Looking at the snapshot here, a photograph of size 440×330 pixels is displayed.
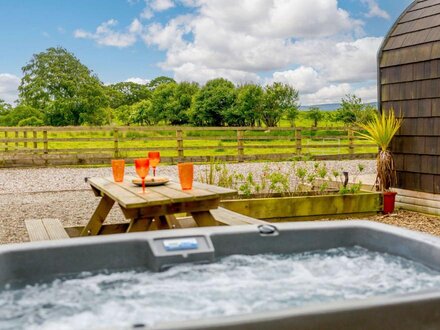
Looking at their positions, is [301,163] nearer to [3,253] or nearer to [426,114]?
[426,114]

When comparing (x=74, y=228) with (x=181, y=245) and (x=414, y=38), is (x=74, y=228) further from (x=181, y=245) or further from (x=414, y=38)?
(x=414, y=38)

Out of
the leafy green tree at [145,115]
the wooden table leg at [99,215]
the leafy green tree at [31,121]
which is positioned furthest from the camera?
the leafy green tree at [145,115]

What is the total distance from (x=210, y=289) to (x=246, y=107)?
85.9ft

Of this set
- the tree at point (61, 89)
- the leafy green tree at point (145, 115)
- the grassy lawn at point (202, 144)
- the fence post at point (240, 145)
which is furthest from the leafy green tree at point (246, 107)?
the fence post at point (240, 145)

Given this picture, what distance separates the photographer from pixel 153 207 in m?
3.05

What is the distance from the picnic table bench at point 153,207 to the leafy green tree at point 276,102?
25.6 m

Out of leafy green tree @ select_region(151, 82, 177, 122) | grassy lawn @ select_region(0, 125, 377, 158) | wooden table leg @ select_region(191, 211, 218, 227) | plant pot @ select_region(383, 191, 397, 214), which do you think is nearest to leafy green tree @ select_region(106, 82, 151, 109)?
leafy green tree @ select_region(151, 82, 177, 122)

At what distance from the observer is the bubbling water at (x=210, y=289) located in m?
2.24

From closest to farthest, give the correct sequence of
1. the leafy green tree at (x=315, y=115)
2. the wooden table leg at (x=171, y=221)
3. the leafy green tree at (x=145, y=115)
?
the wooden table leg at (x=171, y=221), the leafy green tree at (x=315, y=115), the leafy green tree at (x=145, y=115)

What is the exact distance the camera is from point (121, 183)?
376cm

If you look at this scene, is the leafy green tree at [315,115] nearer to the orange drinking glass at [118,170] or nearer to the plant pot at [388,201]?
the plant pot at [388,201]

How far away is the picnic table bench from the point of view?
2955mm

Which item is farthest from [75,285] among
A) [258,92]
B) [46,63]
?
[46,63]

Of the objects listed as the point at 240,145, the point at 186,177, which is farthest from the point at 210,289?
the point at 240,145
